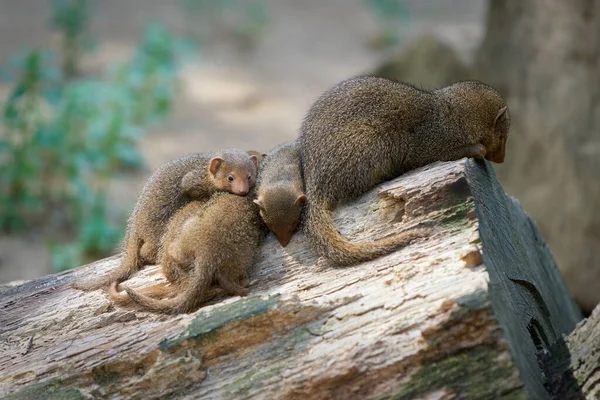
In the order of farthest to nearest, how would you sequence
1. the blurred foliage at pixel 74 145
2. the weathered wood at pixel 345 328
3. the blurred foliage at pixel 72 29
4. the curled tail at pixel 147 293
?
1. the blurred foliage at pixel 72 29
2. the blurred foliage at pixel 74 145
3. the curled tail at pixel 147 293
4. the weathered wood at pixel 345 328

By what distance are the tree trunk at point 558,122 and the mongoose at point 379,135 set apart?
10.5ft

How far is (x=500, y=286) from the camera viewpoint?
→ 295cm

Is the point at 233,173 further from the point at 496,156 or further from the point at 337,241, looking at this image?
the point at 496,156

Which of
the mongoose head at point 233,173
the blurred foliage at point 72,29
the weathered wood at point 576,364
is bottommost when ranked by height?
the weathered wood at point 576,364

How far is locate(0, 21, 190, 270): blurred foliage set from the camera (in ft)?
22.2

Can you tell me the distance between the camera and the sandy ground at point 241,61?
29.3 feet

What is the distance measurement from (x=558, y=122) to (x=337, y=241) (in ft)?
14.6

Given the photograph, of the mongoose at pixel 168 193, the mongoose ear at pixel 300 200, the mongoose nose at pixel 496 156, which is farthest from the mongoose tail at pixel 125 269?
the mongoose nose at pixel 496 156

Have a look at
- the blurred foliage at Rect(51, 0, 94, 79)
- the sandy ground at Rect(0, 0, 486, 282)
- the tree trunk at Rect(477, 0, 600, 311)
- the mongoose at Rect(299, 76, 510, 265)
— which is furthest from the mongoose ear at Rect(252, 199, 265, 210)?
the blurred foliage at Rect(51, 0, 94, 79)

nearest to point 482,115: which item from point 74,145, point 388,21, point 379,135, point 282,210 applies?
point 379,135

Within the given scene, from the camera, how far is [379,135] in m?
3.71

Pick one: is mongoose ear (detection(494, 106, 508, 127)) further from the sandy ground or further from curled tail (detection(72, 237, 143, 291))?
the sandy ground

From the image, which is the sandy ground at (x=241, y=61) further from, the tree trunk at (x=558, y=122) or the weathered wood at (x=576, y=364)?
the weathered wood at (x=576, y=364)

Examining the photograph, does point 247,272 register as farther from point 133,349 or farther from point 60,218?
point 60,218
